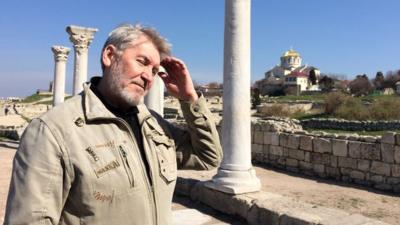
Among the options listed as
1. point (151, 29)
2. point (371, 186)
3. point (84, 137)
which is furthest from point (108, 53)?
point (371, 186)

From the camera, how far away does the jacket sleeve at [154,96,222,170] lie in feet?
7.78

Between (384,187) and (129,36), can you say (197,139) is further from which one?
(384,187)

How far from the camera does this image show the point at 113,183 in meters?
1.71

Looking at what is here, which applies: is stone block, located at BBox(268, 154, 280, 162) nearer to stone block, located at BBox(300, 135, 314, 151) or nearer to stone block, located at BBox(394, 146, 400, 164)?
stone block, located at BBox(300, 135, 314, 151)

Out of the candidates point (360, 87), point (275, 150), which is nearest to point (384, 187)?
point (275, 150)

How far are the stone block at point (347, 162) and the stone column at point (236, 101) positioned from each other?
4.70 m

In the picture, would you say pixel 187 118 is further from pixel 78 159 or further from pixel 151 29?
pixel 78 159

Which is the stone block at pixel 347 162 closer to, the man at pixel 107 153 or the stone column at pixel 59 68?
the man at pixel 107 153

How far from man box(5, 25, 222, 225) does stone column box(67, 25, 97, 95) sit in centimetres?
1475

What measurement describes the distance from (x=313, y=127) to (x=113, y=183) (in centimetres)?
2767

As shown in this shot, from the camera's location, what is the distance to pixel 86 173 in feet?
5.41

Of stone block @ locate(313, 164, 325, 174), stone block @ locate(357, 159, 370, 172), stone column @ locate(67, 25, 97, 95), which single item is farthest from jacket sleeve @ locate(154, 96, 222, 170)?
stone column @ locate(67, 25, 97, 95)

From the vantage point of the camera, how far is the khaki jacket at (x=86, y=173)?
1.56 meters

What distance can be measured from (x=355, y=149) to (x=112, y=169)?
10.3 meters
